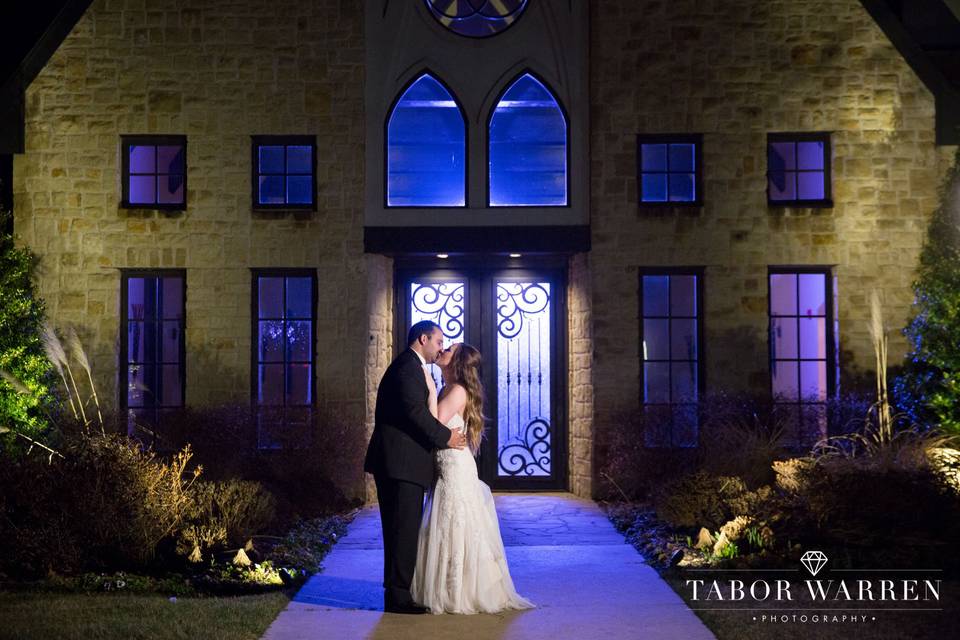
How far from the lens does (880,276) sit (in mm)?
13375

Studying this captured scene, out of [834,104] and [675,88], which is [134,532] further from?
[834,104]

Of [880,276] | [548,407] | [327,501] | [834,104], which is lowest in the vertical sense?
[327,501]

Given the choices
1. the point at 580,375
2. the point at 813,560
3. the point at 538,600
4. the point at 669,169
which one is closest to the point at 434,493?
the point at 538,600

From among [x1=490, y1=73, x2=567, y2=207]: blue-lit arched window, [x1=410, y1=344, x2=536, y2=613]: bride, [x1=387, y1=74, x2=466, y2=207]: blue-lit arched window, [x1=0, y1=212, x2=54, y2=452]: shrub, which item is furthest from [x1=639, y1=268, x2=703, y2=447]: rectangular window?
[x1=0, y1=212, x2=54, y2=452]: shrub

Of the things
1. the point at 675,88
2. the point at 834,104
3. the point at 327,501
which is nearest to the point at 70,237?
the point at 327,501

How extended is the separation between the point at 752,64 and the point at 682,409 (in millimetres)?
4357

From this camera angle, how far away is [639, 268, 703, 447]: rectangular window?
13.5 metres

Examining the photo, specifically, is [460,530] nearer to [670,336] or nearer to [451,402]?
[451,402]

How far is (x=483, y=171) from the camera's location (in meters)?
13.4

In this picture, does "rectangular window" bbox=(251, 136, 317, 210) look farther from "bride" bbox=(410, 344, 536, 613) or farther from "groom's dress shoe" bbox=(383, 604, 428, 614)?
"groom's dress shoe" bbox=(383, 604, 428, 614)

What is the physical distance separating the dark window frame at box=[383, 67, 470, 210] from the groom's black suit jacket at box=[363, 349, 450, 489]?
6.26m

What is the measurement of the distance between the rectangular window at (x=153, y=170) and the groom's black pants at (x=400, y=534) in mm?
7521

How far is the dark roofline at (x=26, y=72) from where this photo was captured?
44.0 feet

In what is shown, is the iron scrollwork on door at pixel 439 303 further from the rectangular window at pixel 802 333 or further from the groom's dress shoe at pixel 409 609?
the groom's dress shoe at pixel 409 609
